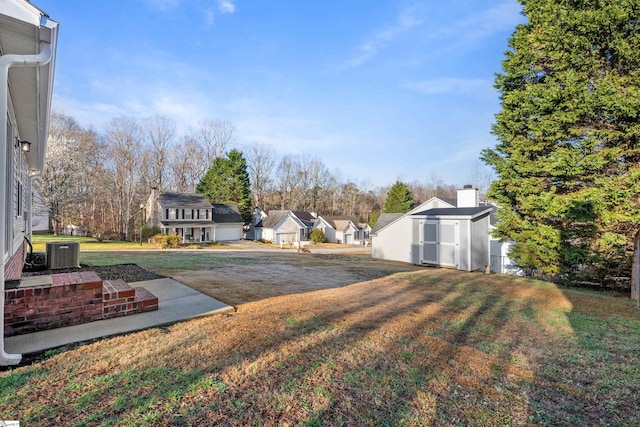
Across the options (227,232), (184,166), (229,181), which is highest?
(184,166)

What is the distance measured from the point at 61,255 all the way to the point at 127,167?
91.1ft

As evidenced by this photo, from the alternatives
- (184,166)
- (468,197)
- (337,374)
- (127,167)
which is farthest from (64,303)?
(184,166)

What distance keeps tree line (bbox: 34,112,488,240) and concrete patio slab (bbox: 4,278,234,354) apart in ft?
79.3

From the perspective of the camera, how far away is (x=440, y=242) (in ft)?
45.4

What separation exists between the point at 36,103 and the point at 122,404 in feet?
17.2

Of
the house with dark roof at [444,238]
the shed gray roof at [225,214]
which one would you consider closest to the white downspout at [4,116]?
the house with dark roof at [444,238]

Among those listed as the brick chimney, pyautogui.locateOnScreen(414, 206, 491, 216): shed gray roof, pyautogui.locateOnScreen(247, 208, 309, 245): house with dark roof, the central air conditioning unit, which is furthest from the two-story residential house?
pyautogui.locateOnScreen(247, 208, 309, 245): house with dark roof

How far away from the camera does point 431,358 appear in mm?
3102

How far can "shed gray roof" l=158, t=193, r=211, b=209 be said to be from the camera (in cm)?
2877

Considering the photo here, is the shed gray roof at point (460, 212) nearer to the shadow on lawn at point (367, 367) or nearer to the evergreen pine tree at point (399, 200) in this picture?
the shadow on lawn at point (367, 367)

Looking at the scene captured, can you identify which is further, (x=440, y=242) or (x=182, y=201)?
(x=182, y=201)

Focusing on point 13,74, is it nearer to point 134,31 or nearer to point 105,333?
point 105,333

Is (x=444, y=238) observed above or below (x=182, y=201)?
below

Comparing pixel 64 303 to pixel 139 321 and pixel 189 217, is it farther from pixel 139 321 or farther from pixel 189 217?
pixel 189 217
